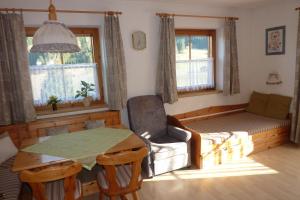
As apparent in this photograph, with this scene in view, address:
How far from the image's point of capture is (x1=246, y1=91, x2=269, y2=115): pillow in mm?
4305

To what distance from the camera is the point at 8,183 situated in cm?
221

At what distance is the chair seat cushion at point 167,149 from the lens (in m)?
2.93

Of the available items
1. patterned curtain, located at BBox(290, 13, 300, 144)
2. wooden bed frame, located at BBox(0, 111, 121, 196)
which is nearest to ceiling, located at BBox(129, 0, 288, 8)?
patterned curtain, located at BBox(290, 13, 300, 144)

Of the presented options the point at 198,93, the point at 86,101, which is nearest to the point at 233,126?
the point at 198,93

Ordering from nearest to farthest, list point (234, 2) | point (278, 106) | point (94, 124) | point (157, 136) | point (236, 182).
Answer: point (236, 182), point (94, 124), point (157, 136), point (234, 2), point (278, 106)

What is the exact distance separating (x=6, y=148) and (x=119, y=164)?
5.10 feet

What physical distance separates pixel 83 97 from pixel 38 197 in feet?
6.34

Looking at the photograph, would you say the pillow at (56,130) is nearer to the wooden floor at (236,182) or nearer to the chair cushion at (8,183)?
the chair cushion at (8,183)

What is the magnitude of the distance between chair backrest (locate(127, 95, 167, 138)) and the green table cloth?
2.12ft

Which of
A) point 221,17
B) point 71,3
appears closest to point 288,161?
point 221,17

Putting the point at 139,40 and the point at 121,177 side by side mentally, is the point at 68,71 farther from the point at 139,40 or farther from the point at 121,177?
the point at 121,177

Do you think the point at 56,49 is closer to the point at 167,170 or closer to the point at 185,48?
the point at 167,170

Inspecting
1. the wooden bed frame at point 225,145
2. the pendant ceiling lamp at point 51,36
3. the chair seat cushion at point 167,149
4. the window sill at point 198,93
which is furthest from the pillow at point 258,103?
the pendant ceiling lamp at point 51,36

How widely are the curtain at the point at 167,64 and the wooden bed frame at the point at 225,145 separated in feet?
1.38
